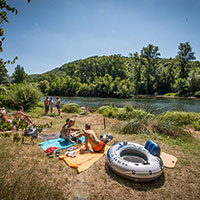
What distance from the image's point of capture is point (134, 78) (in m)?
54.9

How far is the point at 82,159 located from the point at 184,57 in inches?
2183

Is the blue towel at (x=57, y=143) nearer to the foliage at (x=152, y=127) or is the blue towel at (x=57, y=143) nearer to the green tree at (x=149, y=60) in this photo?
the foliage at (x=152, y=127)

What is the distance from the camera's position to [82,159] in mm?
4223

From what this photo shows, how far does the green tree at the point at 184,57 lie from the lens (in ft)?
149

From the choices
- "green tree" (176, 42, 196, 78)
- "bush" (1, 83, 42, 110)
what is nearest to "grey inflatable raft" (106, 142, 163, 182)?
"bush" (1, 83, 42, 110)

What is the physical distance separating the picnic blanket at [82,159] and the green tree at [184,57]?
5392cm

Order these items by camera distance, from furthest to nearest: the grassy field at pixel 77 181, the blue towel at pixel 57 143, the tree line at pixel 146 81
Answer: the tree line at pixel 146 81
the blue towel at pixel 57 143
the grassy field at pixel 77 181

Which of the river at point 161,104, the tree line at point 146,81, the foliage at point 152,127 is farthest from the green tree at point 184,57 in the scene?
the foliage at point 152,127

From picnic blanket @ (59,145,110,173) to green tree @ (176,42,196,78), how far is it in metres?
53.9

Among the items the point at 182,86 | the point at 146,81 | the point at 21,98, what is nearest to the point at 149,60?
the point at 146,81

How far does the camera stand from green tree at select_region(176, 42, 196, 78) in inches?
1793

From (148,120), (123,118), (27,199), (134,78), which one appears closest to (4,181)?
(27,199)

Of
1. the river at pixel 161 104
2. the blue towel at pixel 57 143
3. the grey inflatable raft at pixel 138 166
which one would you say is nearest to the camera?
the grey inflatable raft at pixel 138 166

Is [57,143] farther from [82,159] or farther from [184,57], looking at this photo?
[184,57]
